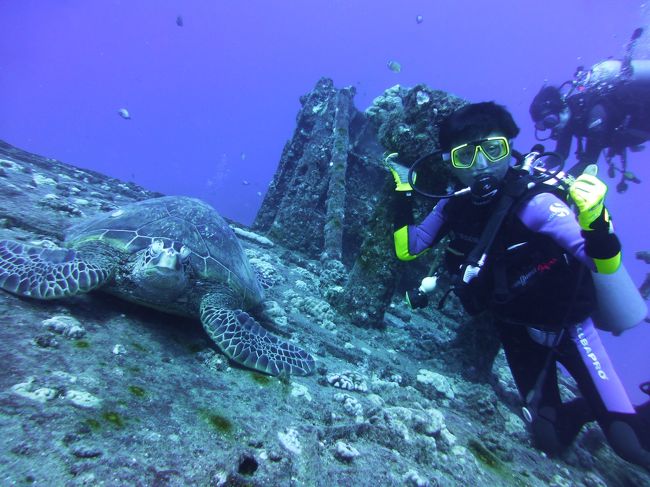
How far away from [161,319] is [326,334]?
81.9 inches

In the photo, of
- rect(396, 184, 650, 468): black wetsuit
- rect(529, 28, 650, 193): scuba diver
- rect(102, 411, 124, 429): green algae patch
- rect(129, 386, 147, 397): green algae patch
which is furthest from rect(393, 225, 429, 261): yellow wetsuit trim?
rect(529, 28, 650, 193): scuba diver

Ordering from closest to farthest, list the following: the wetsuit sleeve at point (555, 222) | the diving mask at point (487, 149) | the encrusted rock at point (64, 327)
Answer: the encrusted rock at point (64, 327)
the wetsuit sleeve at point (555, 222)
the diving mask at point (487, 149)

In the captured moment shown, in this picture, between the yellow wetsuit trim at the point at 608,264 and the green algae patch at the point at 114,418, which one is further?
the yellow wetsuit trim at the point at 608,264

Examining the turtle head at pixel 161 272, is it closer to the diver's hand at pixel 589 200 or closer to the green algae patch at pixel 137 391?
the green algae patch at pixel 137 391

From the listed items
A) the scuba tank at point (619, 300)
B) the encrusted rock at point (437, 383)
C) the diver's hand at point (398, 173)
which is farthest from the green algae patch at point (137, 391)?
the scuba tank at point (619, 300)

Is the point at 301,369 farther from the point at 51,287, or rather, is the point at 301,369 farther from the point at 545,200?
the point at 545,200

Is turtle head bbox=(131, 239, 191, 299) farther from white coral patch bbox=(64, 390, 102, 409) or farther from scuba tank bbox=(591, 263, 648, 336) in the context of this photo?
scuba tank bbox=(591, 263, 648, 336)

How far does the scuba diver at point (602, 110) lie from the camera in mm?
7426

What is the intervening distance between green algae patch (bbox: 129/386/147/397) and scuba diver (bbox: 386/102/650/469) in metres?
2.70

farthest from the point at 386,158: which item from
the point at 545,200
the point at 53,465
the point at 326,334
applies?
the point at 53,465

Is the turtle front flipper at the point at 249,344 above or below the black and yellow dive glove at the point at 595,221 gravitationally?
below

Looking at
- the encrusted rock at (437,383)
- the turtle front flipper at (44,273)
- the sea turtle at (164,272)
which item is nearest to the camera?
the turtle front flipper at (44,273)

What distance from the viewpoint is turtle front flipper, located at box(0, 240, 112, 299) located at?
2436 millimetres

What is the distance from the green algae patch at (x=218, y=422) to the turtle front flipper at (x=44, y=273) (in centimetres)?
151
